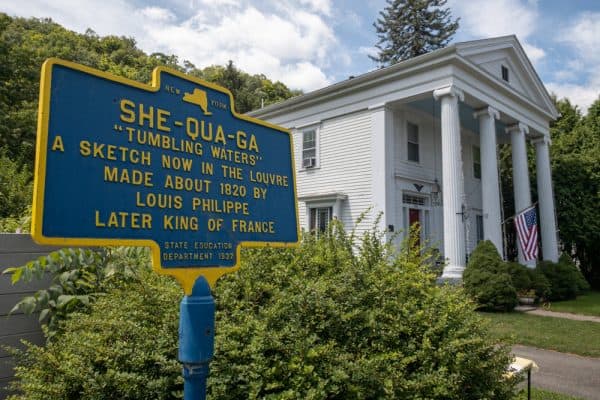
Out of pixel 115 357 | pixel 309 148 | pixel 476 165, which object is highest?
pixel 309 148

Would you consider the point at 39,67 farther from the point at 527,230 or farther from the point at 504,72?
the point at 527,230

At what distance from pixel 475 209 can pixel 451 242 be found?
7008 millimetres

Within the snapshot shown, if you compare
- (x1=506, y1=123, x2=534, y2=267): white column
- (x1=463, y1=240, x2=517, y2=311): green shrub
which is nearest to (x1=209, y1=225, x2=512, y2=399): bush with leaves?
(x1=463, y1=240, x2=517, y2=311): green shrub

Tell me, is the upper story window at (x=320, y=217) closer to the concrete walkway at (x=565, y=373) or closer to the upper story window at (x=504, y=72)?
the upper story window at (x=504, y=72)

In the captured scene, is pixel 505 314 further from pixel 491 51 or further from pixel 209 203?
pixel 209 203

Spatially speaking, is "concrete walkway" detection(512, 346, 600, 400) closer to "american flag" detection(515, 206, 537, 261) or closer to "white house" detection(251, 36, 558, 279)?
"white house" detection(251, 36, 558, 279)

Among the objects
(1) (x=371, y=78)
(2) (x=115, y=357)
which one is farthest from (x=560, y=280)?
(2) (x=115, y=357)

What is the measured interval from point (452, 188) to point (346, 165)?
4305 mm

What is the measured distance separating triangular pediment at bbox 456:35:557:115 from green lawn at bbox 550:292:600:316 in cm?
850

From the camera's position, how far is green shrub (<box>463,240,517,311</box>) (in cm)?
1256

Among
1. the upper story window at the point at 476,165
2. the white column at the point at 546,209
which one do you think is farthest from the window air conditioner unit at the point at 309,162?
the white column at the point at 546,209

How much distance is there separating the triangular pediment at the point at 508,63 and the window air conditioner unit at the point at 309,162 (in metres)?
6.93

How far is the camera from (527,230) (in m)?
15.2

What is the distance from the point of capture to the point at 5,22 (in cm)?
2316
